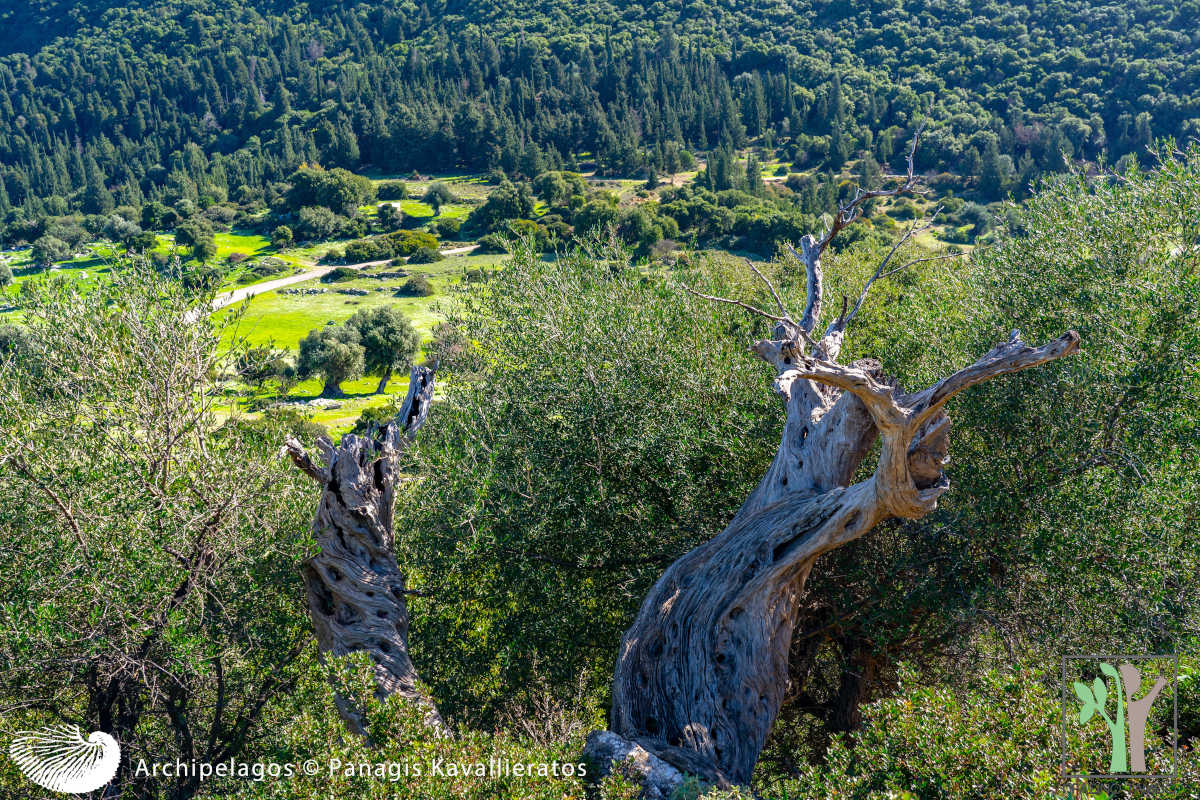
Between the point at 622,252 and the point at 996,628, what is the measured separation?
12.7m

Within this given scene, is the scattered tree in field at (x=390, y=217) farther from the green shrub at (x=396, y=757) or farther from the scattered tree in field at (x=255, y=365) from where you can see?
the green shrub at (x=396, y=757)

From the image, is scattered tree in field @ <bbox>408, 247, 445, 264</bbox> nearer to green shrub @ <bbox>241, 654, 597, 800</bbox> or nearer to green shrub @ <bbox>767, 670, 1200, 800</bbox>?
green shrub @ <bbox>241, 654, 597, 800</bbox>

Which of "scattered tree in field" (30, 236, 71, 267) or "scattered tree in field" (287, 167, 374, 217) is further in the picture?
"scattered tree in field" (287, 167, 374, 217)

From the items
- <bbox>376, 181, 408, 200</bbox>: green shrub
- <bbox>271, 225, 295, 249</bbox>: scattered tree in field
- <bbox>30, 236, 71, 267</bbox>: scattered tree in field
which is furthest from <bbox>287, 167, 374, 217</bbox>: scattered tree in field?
<bbox>30, 236, 71, 267</bbox>: scattered tree in field

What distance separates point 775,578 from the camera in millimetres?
12133

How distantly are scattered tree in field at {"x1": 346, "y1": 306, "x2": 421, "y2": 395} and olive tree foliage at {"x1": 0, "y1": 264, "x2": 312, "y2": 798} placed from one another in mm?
63789

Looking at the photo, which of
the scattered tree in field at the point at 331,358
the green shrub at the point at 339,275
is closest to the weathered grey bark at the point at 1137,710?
the scattered tree in field at the point at 331,358

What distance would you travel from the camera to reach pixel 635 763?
995 cm

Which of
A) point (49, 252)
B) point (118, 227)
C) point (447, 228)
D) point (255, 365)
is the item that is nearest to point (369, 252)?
point (447, 228)

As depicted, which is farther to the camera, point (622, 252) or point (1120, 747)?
point (622, 252)

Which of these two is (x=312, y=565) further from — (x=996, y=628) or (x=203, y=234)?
(x=203, y=234)

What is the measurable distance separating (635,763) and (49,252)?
508 feet

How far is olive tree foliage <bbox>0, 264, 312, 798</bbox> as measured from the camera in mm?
11602

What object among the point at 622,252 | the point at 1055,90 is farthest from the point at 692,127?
the point at 622,252
